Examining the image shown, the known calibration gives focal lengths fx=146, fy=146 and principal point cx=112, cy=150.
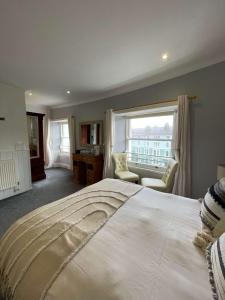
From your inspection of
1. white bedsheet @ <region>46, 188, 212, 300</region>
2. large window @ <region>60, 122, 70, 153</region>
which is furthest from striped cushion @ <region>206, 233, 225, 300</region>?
large window @ <region>60, 122, 70, 153</region>

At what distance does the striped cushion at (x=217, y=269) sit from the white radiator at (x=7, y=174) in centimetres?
359

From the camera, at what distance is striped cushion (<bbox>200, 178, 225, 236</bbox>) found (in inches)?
38.5

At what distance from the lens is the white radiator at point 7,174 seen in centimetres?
304

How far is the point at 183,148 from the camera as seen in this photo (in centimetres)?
249

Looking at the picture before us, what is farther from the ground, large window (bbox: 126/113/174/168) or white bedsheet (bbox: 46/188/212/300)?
large window (bbox: 126/113/174/168)

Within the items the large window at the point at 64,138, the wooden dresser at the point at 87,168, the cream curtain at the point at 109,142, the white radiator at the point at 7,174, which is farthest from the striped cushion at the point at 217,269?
the large window at the point at 64,138

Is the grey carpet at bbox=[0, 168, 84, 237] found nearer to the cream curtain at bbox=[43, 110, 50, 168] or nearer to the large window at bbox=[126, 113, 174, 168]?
the cream curtain at bbox=[43, 110, 50, 168]

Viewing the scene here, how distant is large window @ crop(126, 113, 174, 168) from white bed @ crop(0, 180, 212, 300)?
6.85 ft

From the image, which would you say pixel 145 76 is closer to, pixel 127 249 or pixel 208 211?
pixel 208 211

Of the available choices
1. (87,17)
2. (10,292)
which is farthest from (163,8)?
(10,292)

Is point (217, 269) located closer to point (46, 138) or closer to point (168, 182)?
point (168, 182)

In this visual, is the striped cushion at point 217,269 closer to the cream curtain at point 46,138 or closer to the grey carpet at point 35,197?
the grey carpet at point 35,197

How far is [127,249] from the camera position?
2.97 feet

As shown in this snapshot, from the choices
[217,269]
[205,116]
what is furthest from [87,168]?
[217,269]
